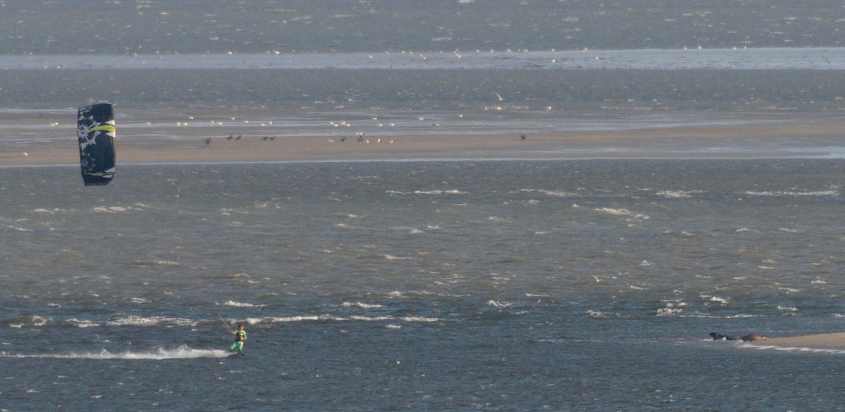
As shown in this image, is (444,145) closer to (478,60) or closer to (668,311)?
(668,311)

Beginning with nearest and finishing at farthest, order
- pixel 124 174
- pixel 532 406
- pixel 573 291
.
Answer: pixel 532 406
pixel 573 291
pixel 124 174

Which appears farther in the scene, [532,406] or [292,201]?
[292,201]

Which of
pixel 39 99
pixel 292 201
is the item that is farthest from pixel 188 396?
pixel 39 99

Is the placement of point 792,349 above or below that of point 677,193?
above

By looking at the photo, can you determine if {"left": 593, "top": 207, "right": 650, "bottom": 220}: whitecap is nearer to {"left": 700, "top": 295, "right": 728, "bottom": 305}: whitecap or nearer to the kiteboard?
{"left": 700, "top": 295, "right": 728, "bottom": 305}: whitecap

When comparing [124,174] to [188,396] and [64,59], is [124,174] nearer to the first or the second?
[188,396]

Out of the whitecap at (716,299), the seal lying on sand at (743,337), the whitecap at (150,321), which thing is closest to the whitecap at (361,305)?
the whitecap at (150,321)

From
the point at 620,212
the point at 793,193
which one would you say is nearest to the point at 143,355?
the point at 620,212
